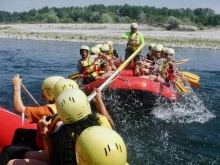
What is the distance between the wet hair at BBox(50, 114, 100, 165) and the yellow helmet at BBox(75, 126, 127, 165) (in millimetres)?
464

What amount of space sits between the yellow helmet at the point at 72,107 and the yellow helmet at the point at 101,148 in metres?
0.61

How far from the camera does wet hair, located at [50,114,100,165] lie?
277 centimetres

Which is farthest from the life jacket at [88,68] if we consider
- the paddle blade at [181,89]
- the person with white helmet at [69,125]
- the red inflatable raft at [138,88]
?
the person with white helmet at [69,125]

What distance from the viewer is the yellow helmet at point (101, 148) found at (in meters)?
2.24

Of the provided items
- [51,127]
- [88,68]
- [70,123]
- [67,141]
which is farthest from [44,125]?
[88,68]

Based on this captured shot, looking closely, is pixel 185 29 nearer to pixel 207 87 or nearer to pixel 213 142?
pixel 207 87

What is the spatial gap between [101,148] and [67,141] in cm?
66

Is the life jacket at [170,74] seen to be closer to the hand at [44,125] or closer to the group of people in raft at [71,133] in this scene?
the group of people in raft at [71,133]

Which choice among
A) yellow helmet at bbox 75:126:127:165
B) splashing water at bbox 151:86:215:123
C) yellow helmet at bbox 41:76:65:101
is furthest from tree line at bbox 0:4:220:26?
yellow helmet at bbox 75:126:127:165

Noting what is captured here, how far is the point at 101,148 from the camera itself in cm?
223

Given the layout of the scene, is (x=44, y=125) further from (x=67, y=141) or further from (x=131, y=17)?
(x=131, y=17)

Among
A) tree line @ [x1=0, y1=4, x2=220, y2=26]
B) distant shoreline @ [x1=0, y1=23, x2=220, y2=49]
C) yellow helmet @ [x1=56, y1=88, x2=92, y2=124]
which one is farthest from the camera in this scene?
tree line @ [x1=0, y1=4, x2=220, y2=26]

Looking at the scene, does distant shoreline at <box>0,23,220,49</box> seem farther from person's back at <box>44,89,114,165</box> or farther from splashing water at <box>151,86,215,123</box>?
person's back at <box>44,89,114,165</box>

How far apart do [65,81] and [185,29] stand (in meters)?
46.7
